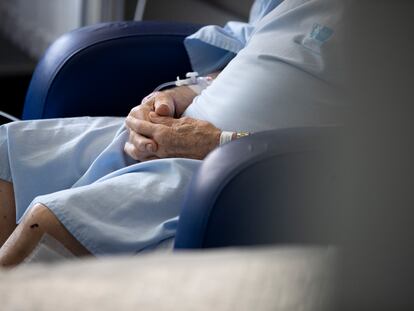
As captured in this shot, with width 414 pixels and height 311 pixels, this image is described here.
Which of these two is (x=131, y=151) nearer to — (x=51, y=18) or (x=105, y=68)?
(x=105, y=68)

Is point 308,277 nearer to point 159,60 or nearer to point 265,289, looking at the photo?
point 265,289

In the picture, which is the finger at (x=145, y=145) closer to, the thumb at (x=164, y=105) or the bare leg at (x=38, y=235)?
the thumb at (x=164, y=105)

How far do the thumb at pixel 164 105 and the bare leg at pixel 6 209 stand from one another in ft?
0.99

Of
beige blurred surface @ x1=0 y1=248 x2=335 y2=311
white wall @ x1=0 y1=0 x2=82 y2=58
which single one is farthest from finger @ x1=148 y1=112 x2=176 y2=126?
white wall @ x1=0 y1=0 x2=82 y2=58

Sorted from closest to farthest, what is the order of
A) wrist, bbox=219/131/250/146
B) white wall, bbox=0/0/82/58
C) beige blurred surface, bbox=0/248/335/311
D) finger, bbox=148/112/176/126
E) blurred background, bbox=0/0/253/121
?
beige blurred surface, bbox=0/248/335/311, wrist, bbox=219/131/250/146, finger, bbox=148/112/176/126, blurred background, bbox=0/0/253/121, white wall, bbox=0/0/82/58

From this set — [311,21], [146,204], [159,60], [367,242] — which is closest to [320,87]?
[311,21]

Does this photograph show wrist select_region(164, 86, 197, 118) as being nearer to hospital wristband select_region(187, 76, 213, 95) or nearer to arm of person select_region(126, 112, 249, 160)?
hospital wristband select_region(187, 76, 213, 95)

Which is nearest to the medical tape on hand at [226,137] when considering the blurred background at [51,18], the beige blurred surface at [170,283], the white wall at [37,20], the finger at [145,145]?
the finger at [145,145]

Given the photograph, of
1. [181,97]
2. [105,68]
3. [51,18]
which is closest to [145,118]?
[181,97]

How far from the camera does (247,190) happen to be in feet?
3.10

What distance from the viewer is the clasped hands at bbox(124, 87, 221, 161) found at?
4.01 ft

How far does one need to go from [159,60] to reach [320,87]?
1.56 ft

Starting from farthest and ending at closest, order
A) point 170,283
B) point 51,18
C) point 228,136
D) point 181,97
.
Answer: point 51,18 < point 181,97 < point 228,136 < point 170,283

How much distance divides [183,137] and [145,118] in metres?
0.12
